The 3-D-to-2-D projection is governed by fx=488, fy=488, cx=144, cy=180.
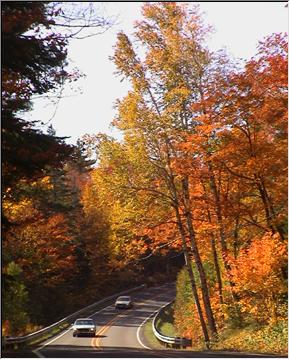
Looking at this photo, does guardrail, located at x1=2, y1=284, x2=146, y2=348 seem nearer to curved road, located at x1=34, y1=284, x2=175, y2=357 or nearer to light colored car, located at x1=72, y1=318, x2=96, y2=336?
curved road, located at x1=34, y1=284, x2=175, y2=357

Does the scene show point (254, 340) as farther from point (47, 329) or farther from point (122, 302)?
point (122, 302)

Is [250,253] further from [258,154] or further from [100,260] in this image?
[100,260]

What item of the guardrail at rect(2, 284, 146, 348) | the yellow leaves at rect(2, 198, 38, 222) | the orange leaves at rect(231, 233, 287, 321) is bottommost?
the guardrail at rect(2, 284, 146, 348)

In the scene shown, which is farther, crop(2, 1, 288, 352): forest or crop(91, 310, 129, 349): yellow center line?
crop(91, 310, 129, 349): yellow center line

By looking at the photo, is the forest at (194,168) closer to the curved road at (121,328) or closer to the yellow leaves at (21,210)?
the yellow leaves at (21,210)

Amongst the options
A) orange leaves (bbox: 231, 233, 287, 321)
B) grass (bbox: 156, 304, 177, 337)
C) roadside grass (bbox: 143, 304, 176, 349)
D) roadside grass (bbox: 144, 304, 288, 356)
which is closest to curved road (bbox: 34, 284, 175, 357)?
roadside grass (bbox: 143, 304, 176, 349)

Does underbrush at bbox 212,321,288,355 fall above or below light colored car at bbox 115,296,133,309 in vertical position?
below

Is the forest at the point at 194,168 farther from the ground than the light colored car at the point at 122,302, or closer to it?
farther from the ground

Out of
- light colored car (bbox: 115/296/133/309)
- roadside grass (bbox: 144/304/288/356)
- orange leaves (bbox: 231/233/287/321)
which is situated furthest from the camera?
light colored car (bbox: 115/296/133/309)

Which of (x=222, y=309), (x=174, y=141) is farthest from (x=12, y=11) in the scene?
(x=222, y=309)

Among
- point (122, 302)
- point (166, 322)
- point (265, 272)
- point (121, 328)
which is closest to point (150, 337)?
point (121, 328)

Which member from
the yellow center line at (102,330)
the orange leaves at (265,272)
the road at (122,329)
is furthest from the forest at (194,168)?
the yellow center line at (102,330)

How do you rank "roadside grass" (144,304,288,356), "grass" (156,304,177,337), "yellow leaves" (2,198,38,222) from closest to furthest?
"roadside grass" (144,304,288,356)
"yellow leaves" (2,198,38,222)
"grass" (156,304,177,337)

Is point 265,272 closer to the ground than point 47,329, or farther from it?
farther from it
